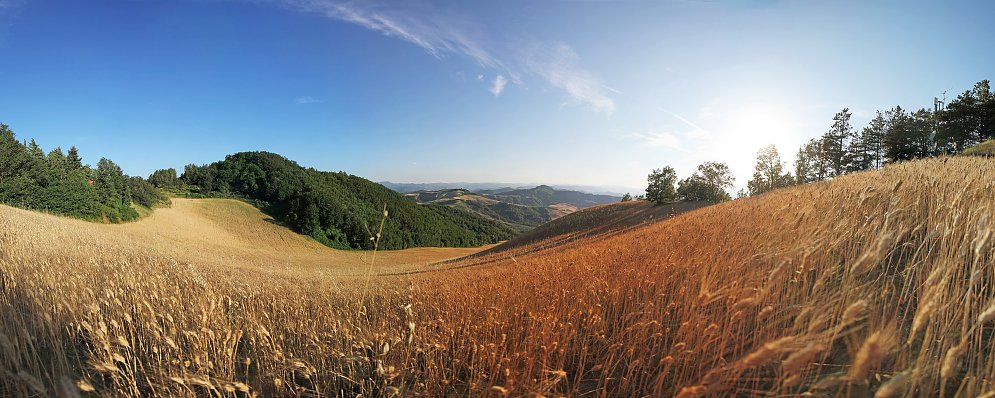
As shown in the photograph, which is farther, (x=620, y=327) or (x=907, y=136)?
(x=907, y=136)

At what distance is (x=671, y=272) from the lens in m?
3.91

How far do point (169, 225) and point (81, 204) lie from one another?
6398mm

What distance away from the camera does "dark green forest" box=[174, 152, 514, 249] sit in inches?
2232

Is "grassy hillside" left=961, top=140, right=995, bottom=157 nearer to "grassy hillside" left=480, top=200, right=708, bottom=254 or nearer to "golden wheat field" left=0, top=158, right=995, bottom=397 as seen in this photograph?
"grassy hillside" left=480, top=200, right=708, bottom=254

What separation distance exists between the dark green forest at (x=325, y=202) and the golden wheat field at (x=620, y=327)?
48086mm

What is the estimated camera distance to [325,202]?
58.8 m

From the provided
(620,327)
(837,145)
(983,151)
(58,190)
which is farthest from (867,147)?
(58,190)

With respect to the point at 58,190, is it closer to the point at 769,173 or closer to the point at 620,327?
the point at 620,327

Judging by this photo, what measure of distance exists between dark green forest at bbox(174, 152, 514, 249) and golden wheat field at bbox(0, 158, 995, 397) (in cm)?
4809

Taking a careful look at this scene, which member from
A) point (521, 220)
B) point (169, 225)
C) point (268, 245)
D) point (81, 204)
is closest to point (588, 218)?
point (268, 245)

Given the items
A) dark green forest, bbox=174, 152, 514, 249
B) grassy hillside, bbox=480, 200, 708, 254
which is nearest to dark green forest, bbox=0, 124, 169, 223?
dark green forest, bbox=174, 152, 514, 249

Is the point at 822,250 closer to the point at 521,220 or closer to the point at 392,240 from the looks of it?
the point at 392,240

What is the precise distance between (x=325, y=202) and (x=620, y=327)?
62528mm

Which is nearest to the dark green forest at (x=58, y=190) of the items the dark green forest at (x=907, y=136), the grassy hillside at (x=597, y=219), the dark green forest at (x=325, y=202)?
the dark green forest at (x=325, y=202)
